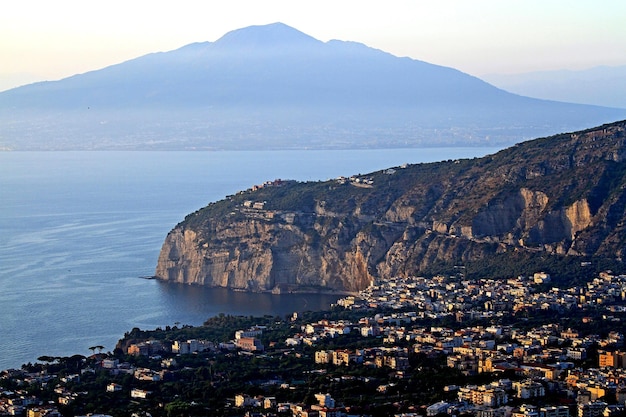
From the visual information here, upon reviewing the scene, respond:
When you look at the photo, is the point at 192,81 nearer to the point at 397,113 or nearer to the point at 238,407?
the point at 397,113

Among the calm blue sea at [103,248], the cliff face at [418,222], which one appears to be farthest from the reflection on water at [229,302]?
the cliff face at [418,222]

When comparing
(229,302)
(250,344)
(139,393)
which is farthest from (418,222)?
(139,393)

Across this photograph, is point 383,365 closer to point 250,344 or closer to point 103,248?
point 250,344

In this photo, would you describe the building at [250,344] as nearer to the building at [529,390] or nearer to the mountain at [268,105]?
the building at [529,390]

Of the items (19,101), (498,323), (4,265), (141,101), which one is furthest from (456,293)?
(19,101)

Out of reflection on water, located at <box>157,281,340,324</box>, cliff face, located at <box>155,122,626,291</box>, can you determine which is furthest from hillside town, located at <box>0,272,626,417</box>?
cliff face, located at <box>155,122,626,291</box>

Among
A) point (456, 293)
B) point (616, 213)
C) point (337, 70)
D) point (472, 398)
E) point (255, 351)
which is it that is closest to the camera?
point (472, 398)

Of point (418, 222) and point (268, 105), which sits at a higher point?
point (268, 105)

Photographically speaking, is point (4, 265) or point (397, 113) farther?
Answer: point (397, 113)
